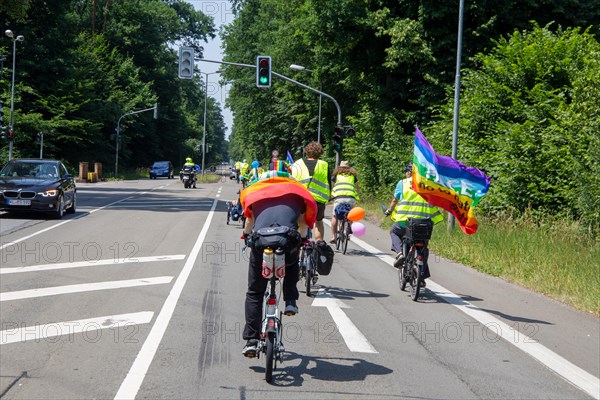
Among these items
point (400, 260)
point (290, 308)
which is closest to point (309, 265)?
point (400, 260)

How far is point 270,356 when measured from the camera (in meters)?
5.44

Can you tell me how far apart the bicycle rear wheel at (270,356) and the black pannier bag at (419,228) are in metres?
4.34

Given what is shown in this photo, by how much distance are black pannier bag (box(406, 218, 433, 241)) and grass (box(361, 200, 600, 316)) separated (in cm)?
199

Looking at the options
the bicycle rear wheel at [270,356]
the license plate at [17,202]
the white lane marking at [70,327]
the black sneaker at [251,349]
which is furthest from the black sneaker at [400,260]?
the license plate at [17,202]

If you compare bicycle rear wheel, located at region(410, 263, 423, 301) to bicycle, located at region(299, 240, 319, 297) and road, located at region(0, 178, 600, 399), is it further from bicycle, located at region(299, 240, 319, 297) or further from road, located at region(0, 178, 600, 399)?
bicycle, located at region(299, 240, 319, 297)

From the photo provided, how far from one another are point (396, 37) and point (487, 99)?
24.2ft

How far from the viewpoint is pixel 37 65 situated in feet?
177

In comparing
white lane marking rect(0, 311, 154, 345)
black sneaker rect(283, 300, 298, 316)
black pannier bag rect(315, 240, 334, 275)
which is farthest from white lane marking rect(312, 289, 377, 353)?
white lane marking rect(0, 311, 154, 345)

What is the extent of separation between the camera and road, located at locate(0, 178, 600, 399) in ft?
17.9

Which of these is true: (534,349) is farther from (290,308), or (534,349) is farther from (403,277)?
(403,277)

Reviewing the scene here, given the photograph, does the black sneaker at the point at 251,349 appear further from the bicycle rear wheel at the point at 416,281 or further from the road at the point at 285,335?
the bicycle rear wheel at the point at 416,281

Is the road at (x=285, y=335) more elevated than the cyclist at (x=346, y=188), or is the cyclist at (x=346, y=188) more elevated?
the cyclist at (x=346, y=188)

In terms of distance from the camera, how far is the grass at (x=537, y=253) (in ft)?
32.8

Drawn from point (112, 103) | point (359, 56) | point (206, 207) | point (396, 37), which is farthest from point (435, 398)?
point (112, 103)
